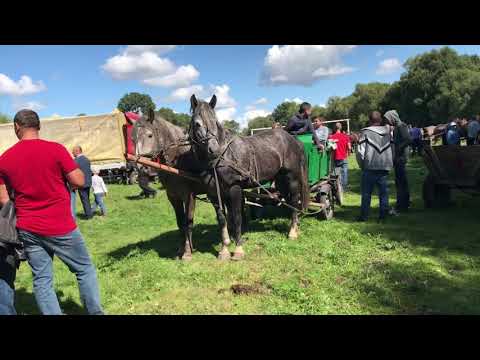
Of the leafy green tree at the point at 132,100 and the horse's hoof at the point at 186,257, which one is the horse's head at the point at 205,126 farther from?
the leafy green tree at the point at 132,100

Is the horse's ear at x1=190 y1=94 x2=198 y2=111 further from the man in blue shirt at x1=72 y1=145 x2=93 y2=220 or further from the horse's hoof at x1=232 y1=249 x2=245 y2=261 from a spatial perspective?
the man in blue shirt at x1=72 y1=145 x2=93 y2=220

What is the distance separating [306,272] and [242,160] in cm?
205

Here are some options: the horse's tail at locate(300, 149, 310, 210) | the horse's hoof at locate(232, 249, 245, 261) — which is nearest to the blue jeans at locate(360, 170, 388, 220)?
the horse's tail at locate(300, 149, 310, 210)

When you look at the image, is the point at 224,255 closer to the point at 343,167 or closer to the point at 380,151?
the point at 380,151

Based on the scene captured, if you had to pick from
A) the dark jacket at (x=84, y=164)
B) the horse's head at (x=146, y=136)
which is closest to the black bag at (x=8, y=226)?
the horse's head at (x=146, y=136)

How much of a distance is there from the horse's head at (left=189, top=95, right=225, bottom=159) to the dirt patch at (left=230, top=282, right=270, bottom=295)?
1.95 metres

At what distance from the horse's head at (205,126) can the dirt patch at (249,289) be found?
6.39 feet

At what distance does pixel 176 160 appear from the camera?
592 centimetres

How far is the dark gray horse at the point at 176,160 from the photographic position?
216 inches

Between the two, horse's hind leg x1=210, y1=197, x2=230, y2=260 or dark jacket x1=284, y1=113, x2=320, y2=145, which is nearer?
horse's hind leg x1=210, y1=197, x2=230, y2=260

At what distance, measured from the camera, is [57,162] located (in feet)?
11.2

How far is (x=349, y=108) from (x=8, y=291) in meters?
69.2

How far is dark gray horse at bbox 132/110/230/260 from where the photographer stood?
216 inches
